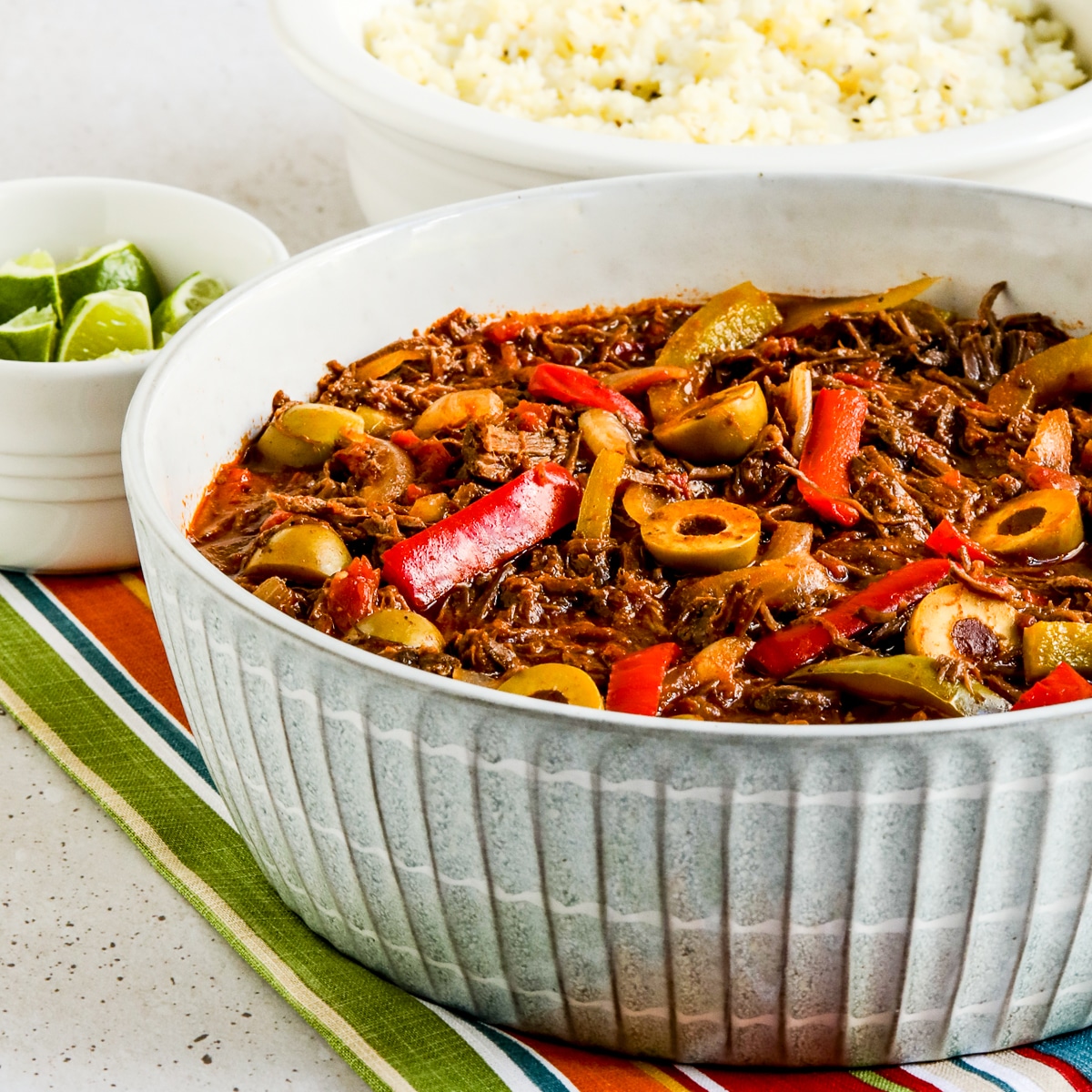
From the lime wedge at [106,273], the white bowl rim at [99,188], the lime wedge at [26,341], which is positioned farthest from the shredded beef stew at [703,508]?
the lime wedge at [106,273]

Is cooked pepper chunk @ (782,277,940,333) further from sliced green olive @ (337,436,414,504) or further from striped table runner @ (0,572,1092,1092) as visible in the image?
striped table runner @ (0,572,1092,1092)

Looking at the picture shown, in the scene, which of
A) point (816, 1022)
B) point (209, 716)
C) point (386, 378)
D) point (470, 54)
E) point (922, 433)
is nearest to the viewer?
point (816, 1022)

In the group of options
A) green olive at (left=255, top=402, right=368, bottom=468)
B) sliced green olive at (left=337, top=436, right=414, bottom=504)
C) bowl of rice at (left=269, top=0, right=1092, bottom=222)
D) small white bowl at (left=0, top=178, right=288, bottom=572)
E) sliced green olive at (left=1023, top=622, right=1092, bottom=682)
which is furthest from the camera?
bowl of rice at (left=269, top=0, right=1092, bottom=222)

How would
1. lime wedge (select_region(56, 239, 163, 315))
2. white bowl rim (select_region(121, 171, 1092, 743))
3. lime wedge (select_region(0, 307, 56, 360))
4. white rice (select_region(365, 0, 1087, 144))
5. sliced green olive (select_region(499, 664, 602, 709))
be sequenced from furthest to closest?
1. white rice (select_region(365, 0, 1087, 144))
2. lime wedge (select_region(56, 239, 163, 315))
3. lime wedge (select_region(0, 307, 56, 360))
4. sliced green olive (select_region(499, 664, 602, 709))
5. white bowl rim (select_region(121, 171, 1092, 743))

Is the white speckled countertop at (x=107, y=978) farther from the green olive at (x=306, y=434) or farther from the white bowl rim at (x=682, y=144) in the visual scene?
the white bowl rim at (x=682, y=144)

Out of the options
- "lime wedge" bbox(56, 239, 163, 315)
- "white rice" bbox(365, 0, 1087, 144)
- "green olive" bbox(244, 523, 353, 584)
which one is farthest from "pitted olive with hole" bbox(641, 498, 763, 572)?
"lime wedge" bbox(56, 239, 163, 315)

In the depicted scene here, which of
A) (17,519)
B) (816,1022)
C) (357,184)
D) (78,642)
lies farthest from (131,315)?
(816,1022)

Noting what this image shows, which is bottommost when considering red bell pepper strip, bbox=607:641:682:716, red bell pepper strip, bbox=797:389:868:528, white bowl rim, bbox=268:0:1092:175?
red bell pepper strip, bbox=797:389:868:528

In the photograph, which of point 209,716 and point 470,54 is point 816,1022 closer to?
point 209,716

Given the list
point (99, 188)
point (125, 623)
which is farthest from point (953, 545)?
point (99, 188)
